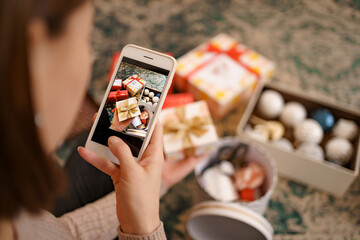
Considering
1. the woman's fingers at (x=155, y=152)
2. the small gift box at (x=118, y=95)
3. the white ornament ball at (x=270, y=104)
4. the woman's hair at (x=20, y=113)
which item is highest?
the woman's hair at (x=20, y=113)

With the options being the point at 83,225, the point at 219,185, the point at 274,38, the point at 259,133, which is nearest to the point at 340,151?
the point at 259,133

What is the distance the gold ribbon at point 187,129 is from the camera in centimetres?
82

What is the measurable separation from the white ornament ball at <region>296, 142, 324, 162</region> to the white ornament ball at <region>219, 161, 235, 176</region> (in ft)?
0.69

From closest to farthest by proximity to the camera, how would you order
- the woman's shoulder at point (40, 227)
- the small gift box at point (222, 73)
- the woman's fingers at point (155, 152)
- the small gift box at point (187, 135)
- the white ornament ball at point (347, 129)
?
the woman's shoulder at point (40, 227) < the woman's fingers at point (155, 152) < the small gift box at point (187, 135) < the white ornament ball at point (347, 129) < the small gift box at point (222, 73)

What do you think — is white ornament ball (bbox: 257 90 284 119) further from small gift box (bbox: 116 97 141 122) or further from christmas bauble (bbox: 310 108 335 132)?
small gift box (bbox: 116 97 141 122)

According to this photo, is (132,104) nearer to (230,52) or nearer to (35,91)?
(35,91)

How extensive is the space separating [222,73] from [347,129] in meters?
0.44

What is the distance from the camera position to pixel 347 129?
92cm

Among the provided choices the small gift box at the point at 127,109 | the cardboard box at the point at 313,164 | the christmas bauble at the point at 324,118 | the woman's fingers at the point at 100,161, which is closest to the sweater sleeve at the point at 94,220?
the woman's fingers at the point at 100,161

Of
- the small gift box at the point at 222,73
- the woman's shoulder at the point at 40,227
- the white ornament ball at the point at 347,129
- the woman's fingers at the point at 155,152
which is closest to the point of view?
the woman's shoulder at the point at 40,227

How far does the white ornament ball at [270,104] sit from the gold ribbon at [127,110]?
0.51m

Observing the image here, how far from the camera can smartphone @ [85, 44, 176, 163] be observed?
618 mm

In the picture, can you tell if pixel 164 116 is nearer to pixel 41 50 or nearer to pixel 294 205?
pixel 294 205

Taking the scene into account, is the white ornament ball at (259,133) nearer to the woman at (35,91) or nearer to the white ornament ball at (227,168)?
the white ornament ball at (227,168)
